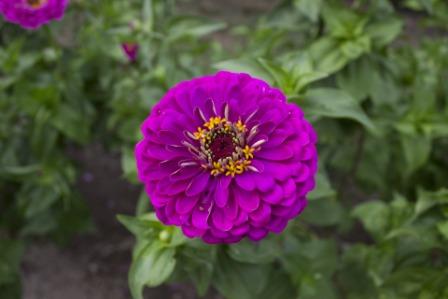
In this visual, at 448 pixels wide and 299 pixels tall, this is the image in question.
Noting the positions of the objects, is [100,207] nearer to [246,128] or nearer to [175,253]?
[175,253]

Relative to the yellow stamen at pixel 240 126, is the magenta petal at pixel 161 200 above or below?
below

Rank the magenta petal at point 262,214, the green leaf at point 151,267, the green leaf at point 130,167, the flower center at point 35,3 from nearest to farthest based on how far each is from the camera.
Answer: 1. the magenta petal at point 262,214
2. the green leaf at point 151,267
3. the green leaf at point 130,167
4. the flower center at point 35,3

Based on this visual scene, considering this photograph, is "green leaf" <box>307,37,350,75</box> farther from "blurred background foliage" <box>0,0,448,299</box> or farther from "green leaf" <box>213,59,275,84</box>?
"green leaf" <box>213,59,275,84</box>

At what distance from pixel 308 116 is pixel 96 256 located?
131 centimetres

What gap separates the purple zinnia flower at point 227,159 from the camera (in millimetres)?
778

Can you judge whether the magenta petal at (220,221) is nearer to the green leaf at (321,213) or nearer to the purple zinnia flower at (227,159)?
the purple zinnia flower at (227,159)

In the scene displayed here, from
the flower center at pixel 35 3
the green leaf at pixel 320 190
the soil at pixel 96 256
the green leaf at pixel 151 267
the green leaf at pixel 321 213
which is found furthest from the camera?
the soil at pixel 96 256

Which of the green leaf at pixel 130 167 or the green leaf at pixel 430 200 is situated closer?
the green leaf at pixel 430 200

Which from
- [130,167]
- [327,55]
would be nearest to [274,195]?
[130,167]

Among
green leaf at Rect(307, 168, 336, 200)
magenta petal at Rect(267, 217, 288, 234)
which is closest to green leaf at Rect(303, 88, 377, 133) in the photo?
green leaf at Rect(307, 168, 336, 200)

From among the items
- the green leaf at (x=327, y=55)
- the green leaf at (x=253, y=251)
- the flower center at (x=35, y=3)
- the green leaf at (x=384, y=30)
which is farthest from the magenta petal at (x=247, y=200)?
the flower center at (x=35, y=3)

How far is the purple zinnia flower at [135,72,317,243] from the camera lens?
78 cm

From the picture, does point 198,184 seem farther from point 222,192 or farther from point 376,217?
point 376,217

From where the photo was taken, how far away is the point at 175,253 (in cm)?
96
